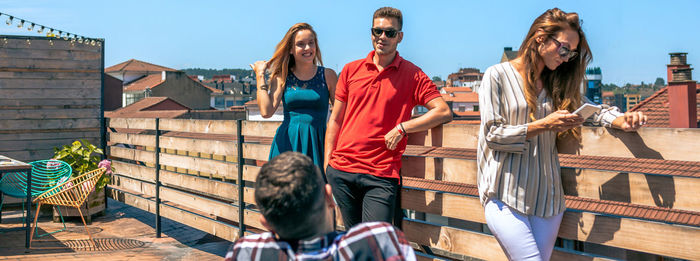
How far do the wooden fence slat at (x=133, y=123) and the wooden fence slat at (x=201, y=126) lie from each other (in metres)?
0.35

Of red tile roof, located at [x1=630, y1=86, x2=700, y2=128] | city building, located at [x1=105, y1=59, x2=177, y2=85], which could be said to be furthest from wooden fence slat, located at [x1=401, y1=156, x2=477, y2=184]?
city building, located at [x1=105, y1=59, x2=177, y2=85]

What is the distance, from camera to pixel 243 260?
1.83m

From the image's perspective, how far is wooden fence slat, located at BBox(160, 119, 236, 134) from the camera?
555 cm

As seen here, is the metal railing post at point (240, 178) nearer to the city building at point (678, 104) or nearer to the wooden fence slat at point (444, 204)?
the wooden fence slat at point (444, 204)

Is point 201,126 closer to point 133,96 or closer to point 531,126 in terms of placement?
point 531,126

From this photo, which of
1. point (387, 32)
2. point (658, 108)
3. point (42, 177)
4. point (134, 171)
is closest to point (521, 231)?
point (387, 32)

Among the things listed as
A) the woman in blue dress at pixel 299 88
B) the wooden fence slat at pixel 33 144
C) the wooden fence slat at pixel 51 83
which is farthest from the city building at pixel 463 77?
the woman in blue dress at pixel 299 88

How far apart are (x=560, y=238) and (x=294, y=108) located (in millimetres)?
1678

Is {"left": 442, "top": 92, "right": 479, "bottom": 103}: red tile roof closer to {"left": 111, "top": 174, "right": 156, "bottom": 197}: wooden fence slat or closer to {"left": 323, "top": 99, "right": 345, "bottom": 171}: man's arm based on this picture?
{"left": 111, "top": 174, "right": 156, "bottom": 197}: wooden fence slat

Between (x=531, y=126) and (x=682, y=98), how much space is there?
29.4m

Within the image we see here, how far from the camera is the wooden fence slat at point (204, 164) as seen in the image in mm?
5611

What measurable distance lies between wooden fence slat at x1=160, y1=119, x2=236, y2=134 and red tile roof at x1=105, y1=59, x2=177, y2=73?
67043mm

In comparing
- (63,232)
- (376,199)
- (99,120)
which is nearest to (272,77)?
(376,199)

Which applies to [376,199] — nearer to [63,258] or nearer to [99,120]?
[63,258]
